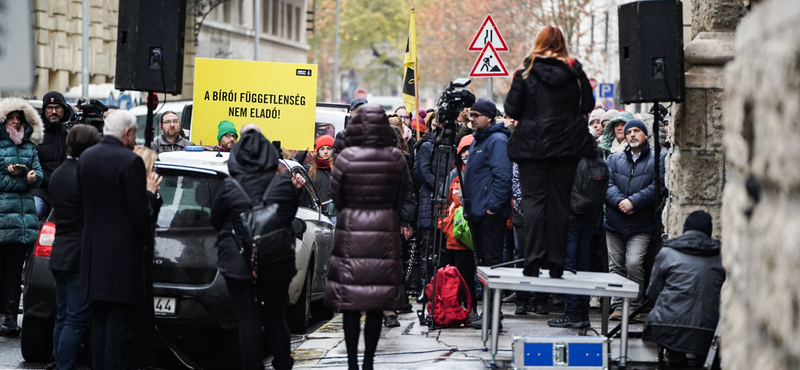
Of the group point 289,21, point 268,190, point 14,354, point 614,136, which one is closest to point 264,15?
point 289,21

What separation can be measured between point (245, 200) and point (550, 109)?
2.14 meters

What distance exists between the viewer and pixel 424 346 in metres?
8.83

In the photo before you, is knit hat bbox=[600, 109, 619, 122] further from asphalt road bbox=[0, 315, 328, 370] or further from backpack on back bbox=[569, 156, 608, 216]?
asphalt road bbox=[0, 315, 328, 370]

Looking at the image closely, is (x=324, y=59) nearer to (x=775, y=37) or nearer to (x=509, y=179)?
(x=509, y=179)

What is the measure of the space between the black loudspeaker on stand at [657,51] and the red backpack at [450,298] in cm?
231

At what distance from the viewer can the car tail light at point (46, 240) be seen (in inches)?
319

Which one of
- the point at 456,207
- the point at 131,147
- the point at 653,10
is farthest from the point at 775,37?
the point at 456,207

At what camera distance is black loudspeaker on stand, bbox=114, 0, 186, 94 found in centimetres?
873

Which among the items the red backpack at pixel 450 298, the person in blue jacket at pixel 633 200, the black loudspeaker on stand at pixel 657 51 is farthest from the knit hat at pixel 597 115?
the black loudspeaker on stand at pixel 657 51

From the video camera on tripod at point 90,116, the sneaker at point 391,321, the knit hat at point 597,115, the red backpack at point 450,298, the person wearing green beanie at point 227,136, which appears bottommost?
the sneaker at point 391,321

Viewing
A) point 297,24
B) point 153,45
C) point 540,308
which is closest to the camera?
point 153,45

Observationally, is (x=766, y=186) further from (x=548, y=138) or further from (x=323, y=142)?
(x=323, y=142)

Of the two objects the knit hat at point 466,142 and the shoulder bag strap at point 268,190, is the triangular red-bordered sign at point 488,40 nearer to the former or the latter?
the knit hat at point 466,142

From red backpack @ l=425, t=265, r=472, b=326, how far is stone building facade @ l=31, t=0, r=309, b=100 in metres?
6.22
